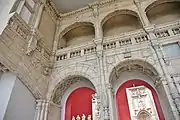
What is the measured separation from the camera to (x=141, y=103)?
13.3 metres

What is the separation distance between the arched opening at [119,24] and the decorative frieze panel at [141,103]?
6.60 metres

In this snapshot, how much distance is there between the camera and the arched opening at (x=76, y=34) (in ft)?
25.3

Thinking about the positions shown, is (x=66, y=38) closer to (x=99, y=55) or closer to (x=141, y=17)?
(x=99, y=55)

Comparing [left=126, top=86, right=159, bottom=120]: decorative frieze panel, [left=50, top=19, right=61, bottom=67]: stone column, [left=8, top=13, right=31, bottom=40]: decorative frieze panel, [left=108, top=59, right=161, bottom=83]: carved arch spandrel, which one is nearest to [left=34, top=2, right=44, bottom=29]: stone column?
[left=8, top=13, right=31, bottom=40]: decorative frieze panel

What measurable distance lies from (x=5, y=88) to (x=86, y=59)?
112 inches

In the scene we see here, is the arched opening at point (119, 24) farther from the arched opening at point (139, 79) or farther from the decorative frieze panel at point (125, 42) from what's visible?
the arched opening at point (139, 79)

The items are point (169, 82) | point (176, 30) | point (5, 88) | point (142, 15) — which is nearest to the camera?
point (5, 88)

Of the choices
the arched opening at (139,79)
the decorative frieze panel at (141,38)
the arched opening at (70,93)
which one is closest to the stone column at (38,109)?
the arched opening at (70,93)

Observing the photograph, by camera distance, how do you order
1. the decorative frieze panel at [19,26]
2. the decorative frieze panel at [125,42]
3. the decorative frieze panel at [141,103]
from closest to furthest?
the decorative frieze panel at [19,26] → the decorative frieze panel at [125,42] → the decorative frieze panel at [141,103]

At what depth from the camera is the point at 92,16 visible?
736cm

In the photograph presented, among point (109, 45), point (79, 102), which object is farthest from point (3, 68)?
point (79, 102)

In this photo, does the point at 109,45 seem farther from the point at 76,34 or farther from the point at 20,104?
the point at 20,104

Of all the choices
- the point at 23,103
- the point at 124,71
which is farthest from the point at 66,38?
the point at 23,103

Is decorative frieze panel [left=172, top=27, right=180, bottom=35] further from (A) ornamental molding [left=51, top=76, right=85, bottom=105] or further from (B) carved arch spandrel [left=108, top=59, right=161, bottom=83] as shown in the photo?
(A) ornamental molding [left=51, top=76, right=85, bottom=105]
